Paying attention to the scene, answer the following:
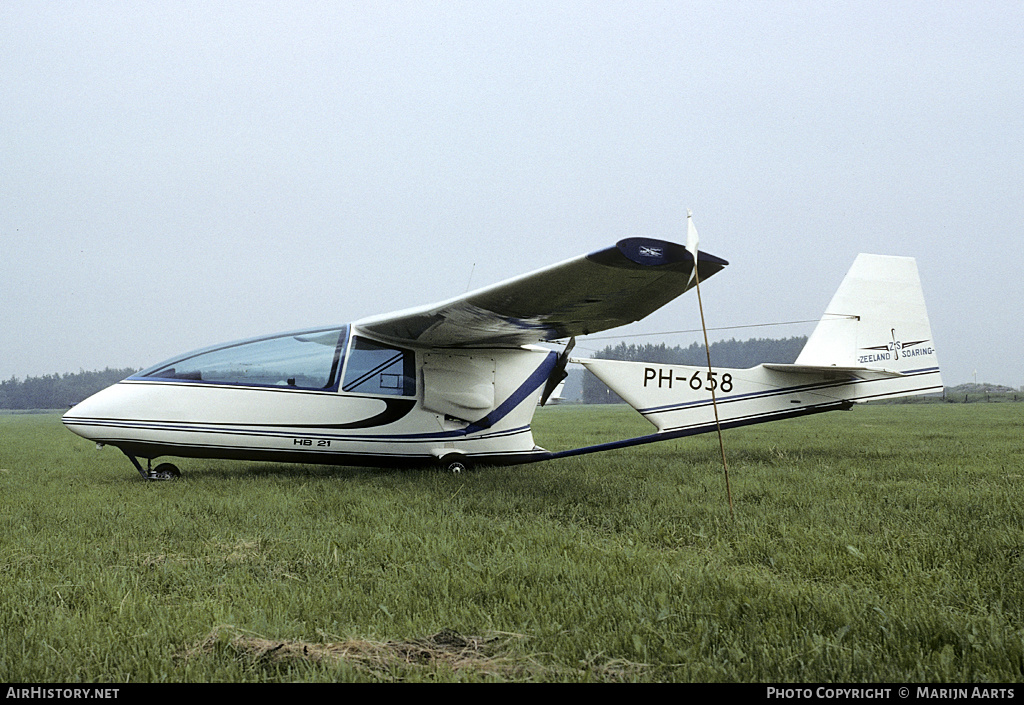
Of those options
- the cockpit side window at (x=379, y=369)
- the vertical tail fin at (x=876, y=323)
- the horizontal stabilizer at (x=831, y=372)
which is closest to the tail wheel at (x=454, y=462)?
the cockpit side window at (x=379, y=369)

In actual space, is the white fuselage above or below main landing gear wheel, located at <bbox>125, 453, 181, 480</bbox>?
above

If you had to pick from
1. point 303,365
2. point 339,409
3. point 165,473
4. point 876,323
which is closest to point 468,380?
point 339,409

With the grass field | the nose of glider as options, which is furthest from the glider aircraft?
the grass field

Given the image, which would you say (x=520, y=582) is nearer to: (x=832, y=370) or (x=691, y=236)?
(x=691, y=236)

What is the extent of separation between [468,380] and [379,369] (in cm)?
115

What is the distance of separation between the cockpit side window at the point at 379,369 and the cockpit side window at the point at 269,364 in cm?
17

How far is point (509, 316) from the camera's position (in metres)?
7.09

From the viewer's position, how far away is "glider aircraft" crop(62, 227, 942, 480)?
24.2 feet

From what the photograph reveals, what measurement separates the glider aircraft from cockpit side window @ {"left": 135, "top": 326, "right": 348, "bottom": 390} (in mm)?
16

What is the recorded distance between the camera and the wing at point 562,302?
5059 millimetres

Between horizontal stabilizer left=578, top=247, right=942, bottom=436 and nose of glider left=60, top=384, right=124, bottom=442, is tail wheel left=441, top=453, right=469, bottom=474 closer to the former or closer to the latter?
horizontal stabilizer left=578, top=247, right=942, bottom=436

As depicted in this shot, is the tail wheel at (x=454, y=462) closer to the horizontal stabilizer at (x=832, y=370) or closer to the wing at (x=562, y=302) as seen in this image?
the wing at (x=562, y=302)
